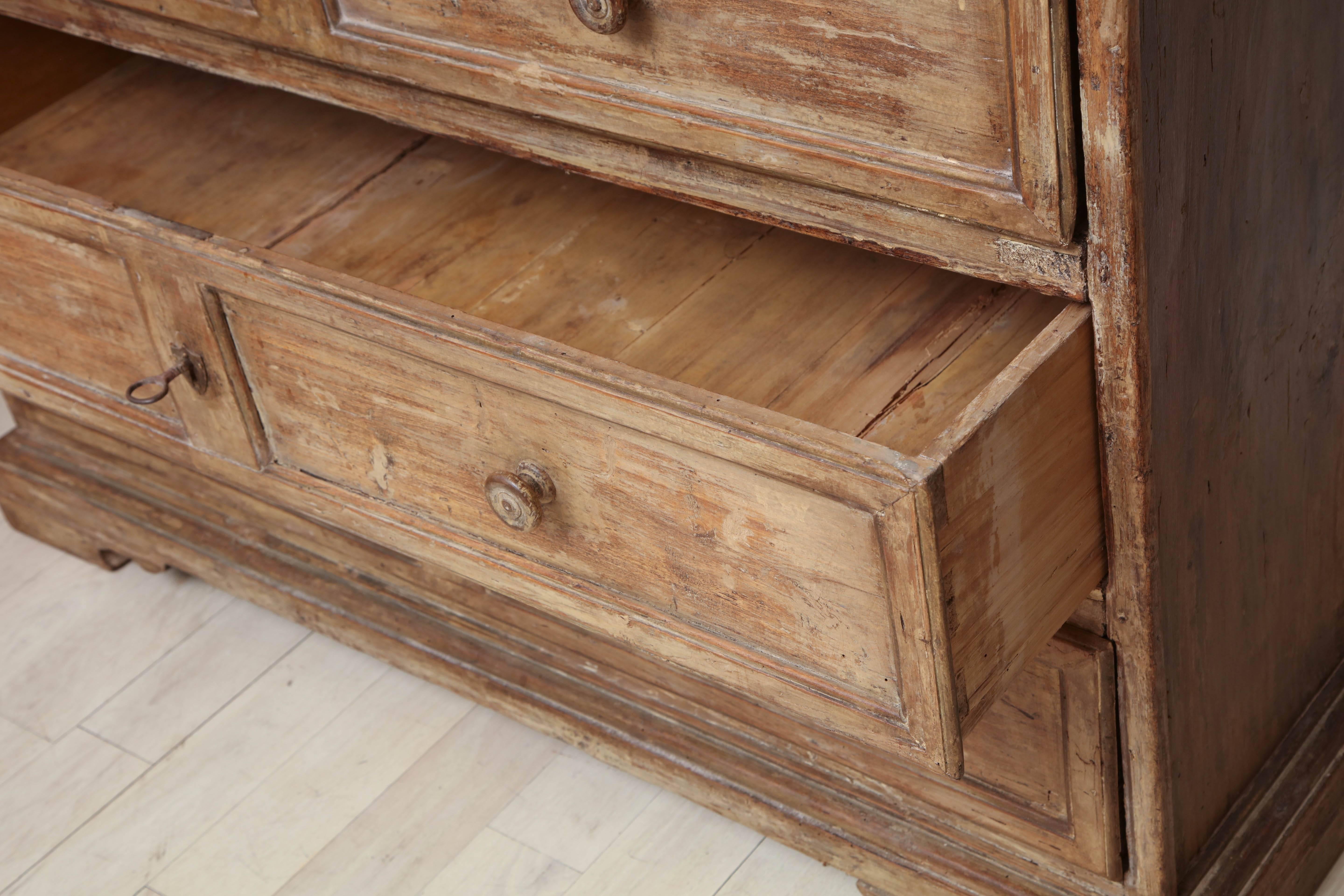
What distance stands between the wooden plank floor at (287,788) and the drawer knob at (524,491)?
388 millimetres

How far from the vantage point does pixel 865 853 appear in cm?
106

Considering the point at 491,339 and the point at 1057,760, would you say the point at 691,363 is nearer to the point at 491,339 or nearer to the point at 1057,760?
the point at 491,339

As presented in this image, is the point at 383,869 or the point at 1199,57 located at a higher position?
the point at 1199,57

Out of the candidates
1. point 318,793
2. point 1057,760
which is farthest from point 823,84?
point 318,793

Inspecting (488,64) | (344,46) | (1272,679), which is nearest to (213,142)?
(344,46)

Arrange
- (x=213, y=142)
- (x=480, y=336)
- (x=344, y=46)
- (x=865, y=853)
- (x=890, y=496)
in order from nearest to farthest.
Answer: (x=890, y=496) → (x=480, y=336) → (x=344, y=46) → (x=865, y=853) → (x=213, y=142)

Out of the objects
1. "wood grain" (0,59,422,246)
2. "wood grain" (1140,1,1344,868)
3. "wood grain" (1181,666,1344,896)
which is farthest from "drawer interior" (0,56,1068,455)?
"wood grain" (1181,666,1344,896)

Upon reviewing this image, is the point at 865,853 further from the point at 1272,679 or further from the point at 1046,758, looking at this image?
the point at 1272,679

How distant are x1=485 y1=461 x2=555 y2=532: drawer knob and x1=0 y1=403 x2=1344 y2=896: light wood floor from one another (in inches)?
15.2

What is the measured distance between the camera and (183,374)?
0.99m

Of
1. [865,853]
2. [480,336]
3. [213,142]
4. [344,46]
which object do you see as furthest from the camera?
[213,142]

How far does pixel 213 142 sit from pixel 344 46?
0.31m

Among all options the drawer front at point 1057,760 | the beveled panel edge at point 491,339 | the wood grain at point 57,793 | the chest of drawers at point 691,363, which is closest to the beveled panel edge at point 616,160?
the chest of drawers at point 691,363

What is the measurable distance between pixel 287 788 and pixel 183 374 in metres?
0.40
